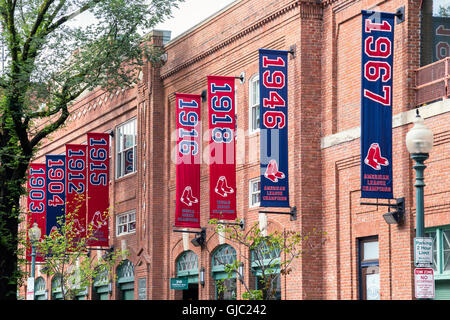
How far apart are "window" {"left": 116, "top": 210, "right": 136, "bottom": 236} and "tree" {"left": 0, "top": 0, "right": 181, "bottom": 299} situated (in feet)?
22.9

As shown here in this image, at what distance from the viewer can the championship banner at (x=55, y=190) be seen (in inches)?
1499

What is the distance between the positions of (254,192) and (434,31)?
899cm

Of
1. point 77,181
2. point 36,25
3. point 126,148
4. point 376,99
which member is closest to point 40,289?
point 77,181

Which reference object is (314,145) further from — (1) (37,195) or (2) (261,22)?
(1) (37,195)

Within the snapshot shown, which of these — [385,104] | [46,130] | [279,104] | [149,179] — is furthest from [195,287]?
[385,104]

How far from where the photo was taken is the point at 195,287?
33469 millimetres

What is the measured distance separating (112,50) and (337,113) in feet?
36.2

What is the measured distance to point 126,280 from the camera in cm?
3734

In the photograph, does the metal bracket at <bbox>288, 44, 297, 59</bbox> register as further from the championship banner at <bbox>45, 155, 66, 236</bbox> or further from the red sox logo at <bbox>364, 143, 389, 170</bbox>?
the championship banner at <bbox>45, 155, 66, 236</bbox>

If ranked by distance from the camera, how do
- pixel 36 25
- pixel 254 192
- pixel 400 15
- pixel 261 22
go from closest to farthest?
1. pixel 400 15
2. pixel 261 22
3. pixel 254 192
4. pixel 36 25

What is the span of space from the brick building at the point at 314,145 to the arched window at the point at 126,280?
96cm

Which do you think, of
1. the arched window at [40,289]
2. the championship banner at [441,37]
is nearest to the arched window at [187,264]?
the championship banner at [441,37]

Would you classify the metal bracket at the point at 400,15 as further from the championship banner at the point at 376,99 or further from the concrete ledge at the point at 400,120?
the concrete ledge at the point at 400,120
